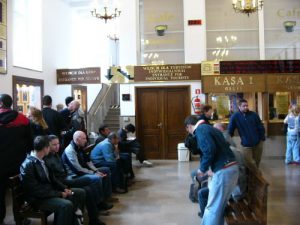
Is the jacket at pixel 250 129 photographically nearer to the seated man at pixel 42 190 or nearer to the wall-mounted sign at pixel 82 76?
the seated man at pixel 42 190

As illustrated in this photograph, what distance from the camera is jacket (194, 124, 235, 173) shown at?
10.8ft

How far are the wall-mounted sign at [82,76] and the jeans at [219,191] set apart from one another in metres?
6.06

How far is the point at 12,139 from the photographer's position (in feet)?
14.2

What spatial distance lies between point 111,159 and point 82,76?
390 centimetres

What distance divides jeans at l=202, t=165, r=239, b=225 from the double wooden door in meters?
6.17

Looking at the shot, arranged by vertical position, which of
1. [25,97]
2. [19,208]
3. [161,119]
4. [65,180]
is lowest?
[19,208]

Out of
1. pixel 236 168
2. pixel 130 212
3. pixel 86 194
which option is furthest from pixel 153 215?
pixel 236 168

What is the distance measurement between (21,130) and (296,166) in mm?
6401

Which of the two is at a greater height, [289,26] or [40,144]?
[289,26]

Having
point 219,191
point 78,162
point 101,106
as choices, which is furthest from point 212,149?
point 101,106

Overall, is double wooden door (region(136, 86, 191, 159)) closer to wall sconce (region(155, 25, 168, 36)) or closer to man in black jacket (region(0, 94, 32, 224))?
wall sconce (region(155, 25, 168, 36))

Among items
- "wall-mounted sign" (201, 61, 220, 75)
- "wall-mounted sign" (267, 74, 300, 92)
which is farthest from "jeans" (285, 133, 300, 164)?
"wall-mounted sign" (201, 61, 220, 75)

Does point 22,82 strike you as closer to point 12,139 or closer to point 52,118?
point 52,118

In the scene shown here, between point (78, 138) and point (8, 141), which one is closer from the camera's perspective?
point (8, 141)
